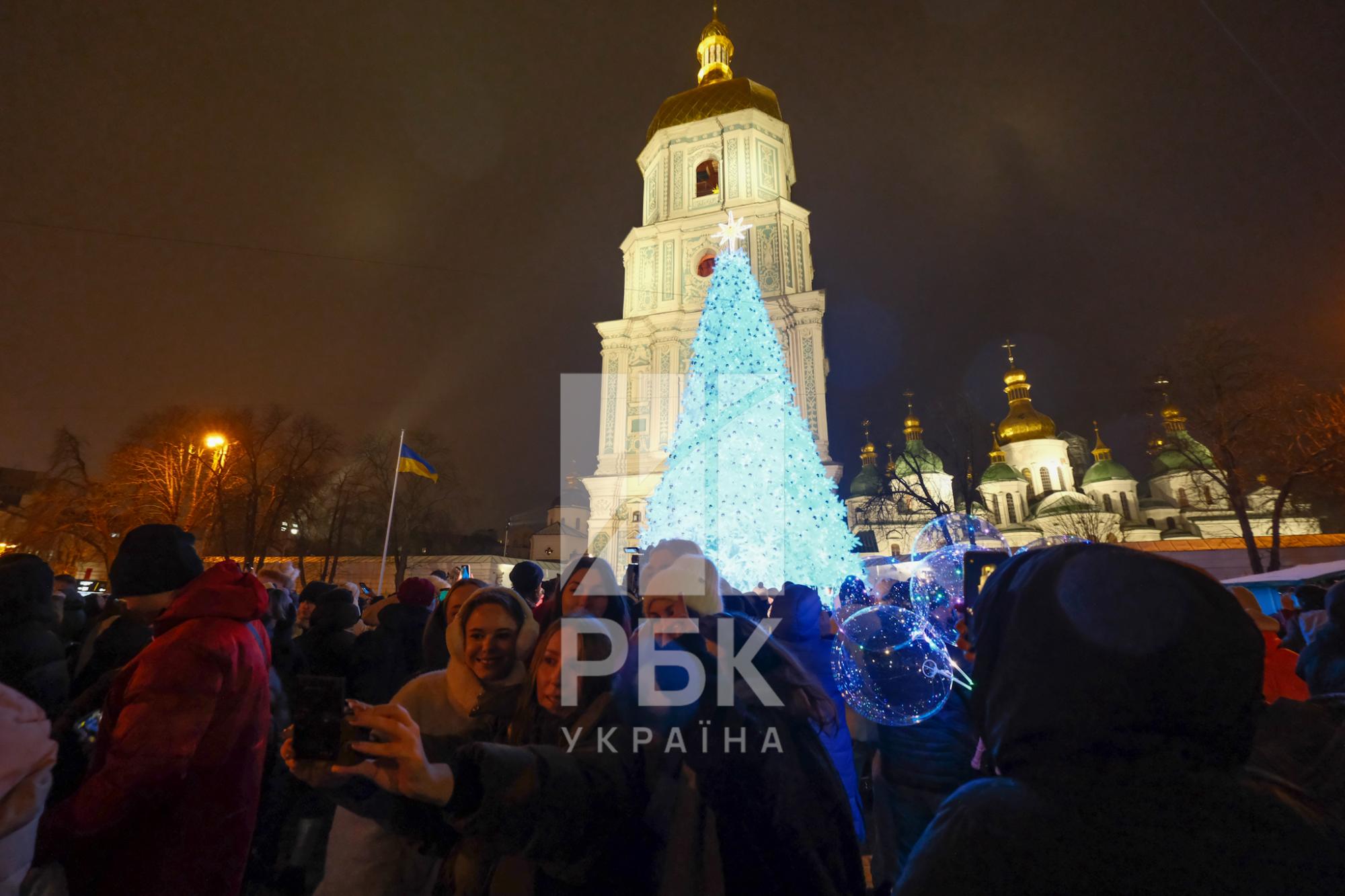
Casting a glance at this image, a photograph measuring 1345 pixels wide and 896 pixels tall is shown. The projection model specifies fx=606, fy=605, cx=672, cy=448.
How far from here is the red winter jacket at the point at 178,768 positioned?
6.73 feet

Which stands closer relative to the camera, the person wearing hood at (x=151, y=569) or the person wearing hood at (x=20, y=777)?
the person wearing hood at (x=20, y=777)

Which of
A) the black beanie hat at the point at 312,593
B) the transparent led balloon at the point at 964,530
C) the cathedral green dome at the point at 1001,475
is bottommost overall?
the black beanie hat at the point at 312,593

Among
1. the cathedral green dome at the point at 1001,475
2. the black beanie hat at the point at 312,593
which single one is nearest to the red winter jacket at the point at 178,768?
the black beanie hat at the point at 312,593

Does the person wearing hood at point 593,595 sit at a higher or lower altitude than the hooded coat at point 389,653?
higher

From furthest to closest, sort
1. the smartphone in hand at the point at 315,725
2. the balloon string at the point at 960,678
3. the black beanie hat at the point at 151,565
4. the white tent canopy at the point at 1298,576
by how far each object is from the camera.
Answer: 1. the white tent canopy at the point at 1298,576
2. the balloon string at the point at 960,678
3. the black beanie hat at the point at 151,565
4. the smartphone in hand at the point at 315,725

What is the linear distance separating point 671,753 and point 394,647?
9.96 feet

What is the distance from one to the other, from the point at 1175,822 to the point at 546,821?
1258mm

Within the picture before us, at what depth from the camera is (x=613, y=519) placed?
27.6m

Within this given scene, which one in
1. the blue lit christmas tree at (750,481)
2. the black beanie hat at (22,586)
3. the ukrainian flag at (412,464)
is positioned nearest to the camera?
the black beanie hat at (22,586)

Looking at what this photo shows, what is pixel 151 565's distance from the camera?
2.66 meters

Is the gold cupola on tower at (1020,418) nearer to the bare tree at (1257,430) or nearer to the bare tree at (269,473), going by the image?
the bare tree at (1257,430)

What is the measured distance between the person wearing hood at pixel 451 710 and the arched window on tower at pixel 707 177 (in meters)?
35.0

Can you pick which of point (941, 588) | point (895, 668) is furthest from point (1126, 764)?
point (941, 588)

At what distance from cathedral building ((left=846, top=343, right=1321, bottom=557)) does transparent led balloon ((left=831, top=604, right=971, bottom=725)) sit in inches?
1270
